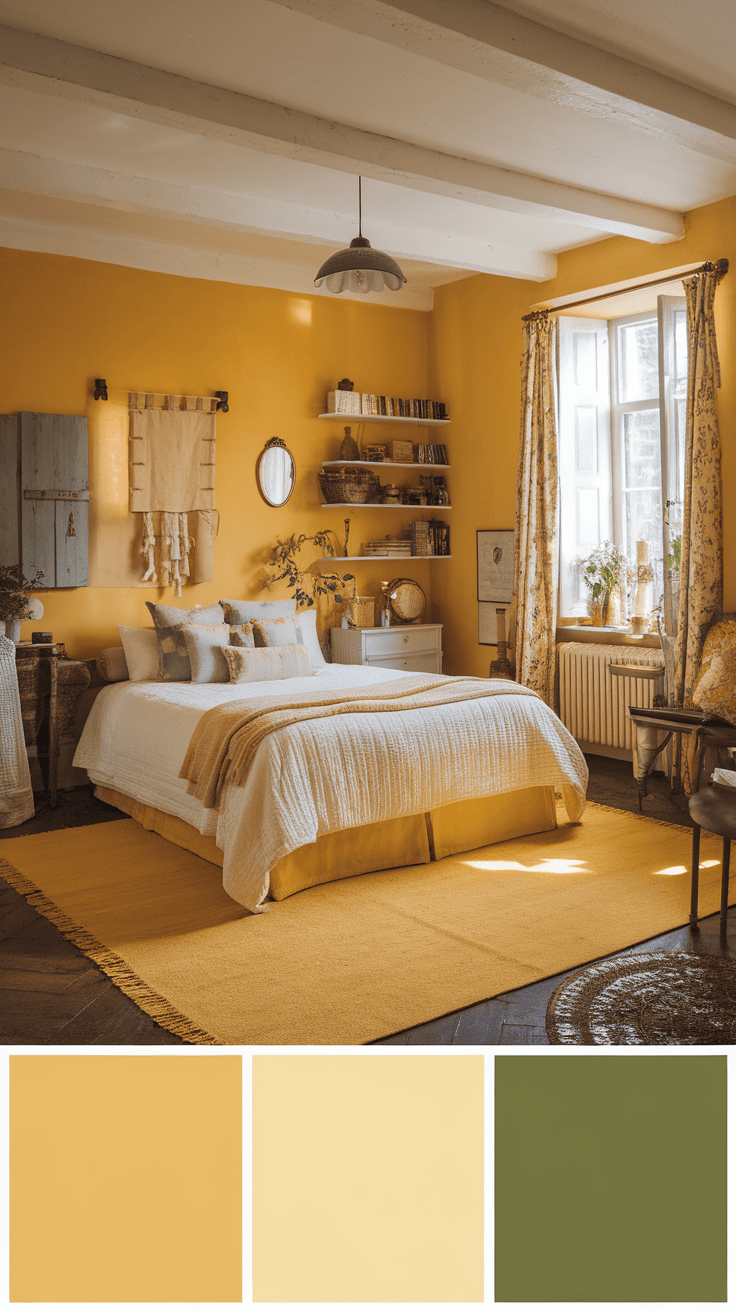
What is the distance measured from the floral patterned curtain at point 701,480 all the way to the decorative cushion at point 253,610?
231cm

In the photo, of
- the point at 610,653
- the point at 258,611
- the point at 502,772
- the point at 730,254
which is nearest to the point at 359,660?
the point at 258,611

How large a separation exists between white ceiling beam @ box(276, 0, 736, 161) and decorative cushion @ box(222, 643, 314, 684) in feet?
9.34

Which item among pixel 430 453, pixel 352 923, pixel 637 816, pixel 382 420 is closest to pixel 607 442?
pixel 430 453

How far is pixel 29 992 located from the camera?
117 inches

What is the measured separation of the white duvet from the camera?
362cm

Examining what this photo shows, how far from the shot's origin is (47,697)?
17.0ft

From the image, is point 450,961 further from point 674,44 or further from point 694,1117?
point 674,44

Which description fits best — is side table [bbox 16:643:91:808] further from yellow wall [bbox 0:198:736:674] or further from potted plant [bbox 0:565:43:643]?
yellow wall [bbox 0:198:736:674]

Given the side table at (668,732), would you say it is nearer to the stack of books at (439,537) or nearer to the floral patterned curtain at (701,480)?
the floral patterned curtain at (701,480)

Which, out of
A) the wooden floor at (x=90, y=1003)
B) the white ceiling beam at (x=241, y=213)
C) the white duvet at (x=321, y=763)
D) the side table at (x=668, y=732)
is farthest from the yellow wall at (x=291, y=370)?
the wooden floor at (x=90, y=1003)

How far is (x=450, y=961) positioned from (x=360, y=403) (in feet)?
14.7

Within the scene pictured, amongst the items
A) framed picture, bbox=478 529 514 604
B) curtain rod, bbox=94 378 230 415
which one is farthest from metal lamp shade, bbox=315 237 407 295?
framed picture, bbox=478 529 514 604

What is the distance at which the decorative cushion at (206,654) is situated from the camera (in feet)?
17.0

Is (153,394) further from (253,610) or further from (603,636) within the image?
(603,636)
